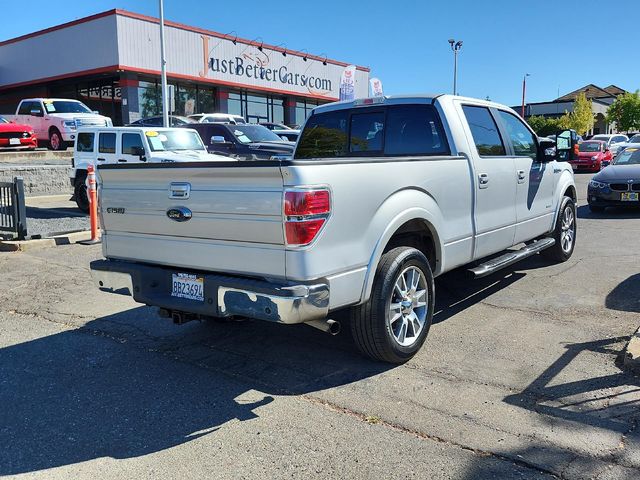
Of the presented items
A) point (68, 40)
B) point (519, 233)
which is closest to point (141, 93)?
point (68, 40)

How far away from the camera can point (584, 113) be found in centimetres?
6438

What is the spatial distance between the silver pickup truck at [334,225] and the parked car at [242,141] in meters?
8.57

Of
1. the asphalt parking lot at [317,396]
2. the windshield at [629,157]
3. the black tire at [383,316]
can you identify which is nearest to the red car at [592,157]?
the windshield at [629,157]

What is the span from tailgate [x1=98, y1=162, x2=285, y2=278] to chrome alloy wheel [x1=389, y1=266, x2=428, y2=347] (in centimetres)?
113

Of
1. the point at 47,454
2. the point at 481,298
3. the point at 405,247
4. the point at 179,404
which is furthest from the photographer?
the point at 481,298

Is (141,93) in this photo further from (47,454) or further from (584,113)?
(584,113)

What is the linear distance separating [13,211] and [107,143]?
412 centimetres

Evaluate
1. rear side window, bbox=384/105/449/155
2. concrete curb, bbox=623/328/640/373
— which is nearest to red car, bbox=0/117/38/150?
rear side window, bbox=384/105/449/155

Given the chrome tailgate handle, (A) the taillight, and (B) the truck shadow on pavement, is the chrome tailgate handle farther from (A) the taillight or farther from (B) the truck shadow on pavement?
(B) the truck shadow on pavement

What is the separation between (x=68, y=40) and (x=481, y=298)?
30.0 m

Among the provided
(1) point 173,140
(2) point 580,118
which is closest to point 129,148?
(1) point 173,140

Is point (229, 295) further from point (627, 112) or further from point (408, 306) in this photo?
point (627, 112)

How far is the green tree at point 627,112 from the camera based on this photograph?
6669 cm

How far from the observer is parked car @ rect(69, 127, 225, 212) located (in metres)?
12.4
